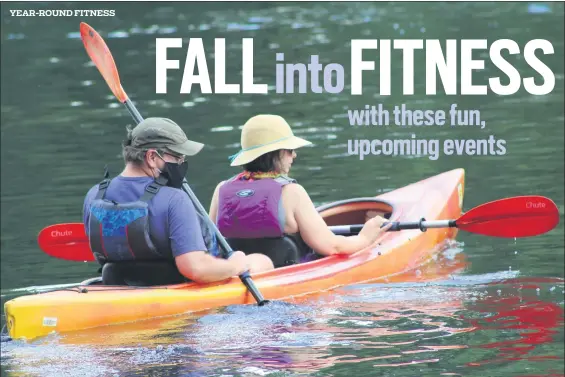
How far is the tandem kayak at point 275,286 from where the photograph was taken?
658 cm

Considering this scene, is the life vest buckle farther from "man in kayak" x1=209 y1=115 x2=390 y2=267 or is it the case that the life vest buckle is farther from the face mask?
"man in kayak" x1=209 y1=115 x2=390 y2=267

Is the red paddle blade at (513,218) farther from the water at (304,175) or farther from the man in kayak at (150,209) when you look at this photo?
the man in kayak at (150,209)

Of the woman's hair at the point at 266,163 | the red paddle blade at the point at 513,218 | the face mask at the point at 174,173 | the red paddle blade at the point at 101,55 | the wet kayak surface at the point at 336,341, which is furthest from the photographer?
the red paddle blade at the point at 513,218

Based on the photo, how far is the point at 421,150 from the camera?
1290cm

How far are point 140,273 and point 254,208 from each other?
0.83 meters

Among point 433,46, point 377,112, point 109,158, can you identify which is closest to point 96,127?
point 109,158

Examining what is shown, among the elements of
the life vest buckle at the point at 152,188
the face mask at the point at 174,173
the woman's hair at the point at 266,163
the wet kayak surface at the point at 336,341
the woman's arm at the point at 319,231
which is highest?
the woman's hair at the point at 266,163

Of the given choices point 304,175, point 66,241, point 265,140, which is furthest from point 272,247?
point 304,175

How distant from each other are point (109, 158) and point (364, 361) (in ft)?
23.4

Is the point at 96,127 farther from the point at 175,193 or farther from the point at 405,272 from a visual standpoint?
the point at 175,193

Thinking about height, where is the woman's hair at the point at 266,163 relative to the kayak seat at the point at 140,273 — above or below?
above

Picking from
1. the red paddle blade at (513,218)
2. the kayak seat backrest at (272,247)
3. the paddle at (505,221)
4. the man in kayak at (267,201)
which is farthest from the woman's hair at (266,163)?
the red paddle blade at (513,218)

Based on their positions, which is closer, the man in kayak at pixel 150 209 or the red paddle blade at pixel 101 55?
the man in kayak at pixel 150 209

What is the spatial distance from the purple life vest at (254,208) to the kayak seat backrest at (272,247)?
0.04m
